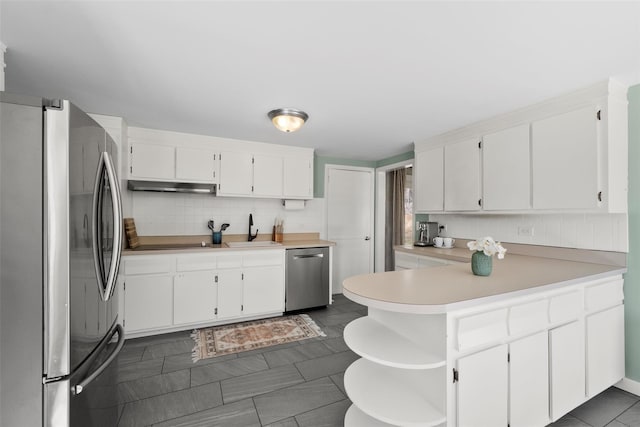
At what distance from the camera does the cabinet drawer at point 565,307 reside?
1.67 meters

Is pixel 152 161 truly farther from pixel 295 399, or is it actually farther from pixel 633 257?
pixel 633 257

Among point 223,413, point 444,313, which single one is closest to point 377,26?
point 444,313

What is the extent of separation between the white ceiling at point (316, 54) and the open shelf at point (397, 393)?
1.78 m

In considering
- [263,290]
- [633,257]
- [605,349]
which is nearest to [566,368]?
[605,349]

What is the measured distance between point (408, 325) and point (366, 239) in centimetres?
333

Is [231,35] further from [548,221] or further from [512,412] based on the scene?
[548,221]

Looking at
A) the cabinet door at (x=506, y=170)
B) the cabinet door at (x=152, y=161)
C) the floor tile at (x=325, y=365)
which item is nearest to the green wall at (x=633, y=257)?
the cabinet door at (x=506, y=170)

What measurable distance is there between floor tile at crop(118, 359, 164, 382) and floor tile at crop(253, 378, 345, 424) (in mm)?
1011

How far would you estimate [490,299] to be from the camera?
54.7 inches

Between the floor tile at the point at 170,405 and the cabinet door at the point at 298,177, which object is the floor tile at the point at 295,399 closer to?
the floor tile at the point at 170,405

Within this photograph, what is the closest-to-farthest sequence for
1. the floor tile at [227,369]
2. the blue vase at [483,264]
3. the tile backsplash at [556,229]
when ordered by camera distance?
the blue vase at [483,264] → the tile backsplash at [556,229] → the floor tile at [227,369]

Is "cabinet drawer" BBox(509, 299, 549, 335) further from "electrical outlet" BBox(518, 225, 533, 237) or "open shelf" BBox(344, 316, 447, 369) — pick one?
"electrical outlet" BBox(518, 225, 533, 237)

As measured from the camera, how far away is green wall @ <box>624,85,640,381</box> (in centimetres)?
204

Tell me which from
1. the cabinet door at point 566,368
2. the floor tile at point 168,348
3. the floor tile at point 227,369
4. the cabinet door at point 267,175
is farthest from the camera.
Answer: the cabinet door at point 267,175
